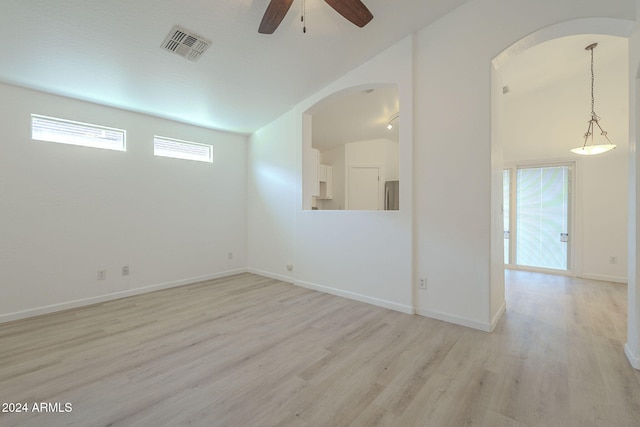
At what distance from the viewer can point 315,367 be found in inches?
77.5

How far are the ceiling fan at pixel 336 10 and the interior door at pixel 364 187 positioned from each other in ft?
13.6

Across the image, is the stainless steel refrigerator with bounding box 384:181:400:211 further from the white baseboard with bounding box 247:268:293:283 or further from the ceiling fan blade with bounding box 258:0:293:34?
the ceiling fan blade with bounding box 258:0:293:34

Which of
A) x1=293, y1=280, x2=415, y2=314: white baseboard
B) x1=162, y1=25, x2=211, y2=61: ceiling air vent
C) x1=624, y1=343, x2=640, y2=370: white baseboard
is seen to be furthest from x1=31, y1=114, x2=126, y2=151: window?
x1=624, y1=343, x2=640, y2=370: white baseboard

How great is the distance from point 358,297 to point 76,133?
4151 millimetres

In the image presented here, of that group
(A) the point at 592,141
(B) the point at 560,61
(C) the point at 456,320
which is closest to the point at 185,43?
(C) the point at 456,320

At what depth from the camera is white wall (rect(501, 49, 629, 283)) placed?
12.9 feet

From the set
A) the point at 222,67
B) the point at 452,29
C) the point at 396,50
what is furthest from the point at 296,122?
the point at 452,29

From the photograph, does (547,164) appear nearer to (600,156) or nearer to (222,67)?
(600,156)

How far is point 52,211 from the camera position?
3111 millimetres

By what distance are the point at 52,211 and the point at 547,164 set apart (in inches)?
306

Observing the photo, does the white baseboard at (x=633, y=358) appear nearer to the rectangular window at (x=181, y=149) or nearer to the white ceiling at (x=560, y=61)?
the white ceiling at (x=560, y=61)

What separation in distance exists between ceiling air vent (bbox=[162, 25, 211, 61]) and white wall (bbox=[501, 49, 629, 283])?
4.55 meters

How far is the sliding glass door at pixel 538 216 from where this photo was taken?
4902mm

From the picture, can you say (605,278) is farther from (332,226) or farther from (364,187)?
(332,226)
